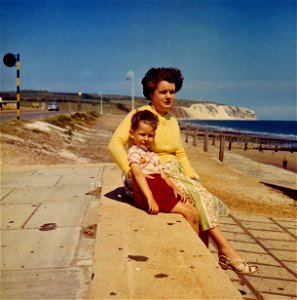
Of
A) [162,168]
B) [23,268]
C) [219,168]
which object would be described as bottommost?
[219,168]

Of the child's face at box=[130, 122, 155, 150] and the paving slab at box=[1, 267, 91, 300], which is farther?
the child's face at box=[130, 122, 155, 150]

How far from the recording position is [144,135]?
11.1 feet

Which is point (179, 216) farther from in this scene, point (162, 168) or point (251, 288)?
point (251, 288)

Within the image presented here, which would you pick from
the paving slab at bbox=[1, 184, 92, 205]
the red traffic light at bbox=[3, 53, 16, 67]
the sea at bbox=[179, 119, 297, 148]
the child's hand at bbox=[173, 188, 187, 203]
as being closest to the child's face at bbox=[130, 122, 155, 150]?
the child's hand at bbox=[173, 188, 187, 203]

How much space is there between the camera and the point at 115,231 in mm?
2756

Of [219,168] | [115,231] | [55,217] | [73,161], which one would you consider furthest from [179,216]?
[219,168]

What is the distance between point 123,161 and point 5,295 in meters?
1.39

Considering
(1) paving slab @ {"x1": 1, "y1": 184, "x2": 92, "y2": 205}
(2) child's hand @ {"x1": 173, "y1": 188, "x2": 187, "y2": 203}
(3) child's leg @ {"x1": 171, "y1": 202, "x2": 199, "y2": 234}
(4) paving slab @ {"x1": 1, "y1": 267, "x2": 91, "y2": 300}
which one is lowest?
(4) paving slab @ {"x1": 1, "y1": 267, "x2": 91, "y2": 300}

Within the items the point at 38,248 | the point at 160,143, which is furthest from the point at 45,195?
the point at 160,143

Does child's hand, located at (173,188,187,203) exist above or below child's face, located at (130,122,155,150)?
below

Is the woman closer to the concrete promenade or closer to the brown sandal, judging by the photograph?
the brown sandal

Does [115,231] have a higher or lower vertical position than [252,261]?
higher

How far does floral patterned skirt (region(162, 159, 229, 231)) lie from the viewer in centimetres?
322

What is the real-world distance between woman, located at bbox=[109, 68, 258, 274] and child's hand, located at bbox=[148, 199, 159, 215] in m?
0.34
